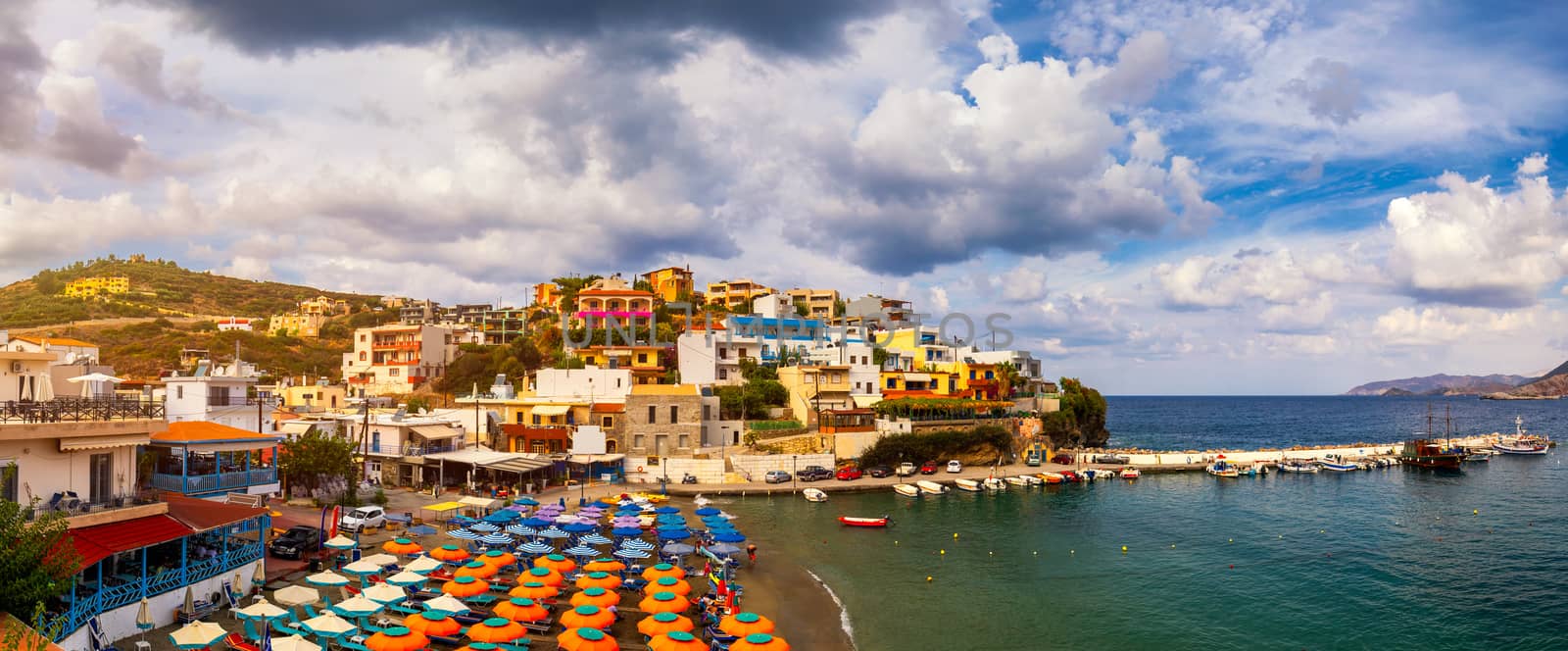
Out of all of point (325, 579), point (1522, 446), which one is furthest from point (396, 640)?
point (1522, 446)

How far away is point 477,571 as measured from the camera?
1166 inches

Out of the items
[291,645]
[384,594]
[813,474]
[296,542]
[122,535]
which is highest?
[122,535]

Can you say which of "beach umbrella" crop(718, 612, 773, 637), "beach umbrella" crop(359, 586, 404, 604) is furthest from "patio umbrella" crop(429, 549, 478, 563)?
"beach umbrella" crop(718, 612, 773, 637)

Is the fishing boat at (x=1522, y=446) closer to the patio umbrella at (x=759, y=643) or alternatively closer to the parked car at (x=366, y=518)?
the patio umbrella at (x=759, y=643)

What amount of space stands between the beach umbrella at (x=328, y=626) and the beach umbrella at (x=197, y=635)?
6.63 feet

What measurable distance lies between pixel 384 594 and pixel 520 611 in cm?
395

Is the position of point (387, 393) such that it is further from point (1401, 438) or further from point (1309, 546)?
point (1401, 438)

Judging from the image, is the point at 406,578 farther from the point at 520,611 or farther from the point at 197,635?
the point at 197,635

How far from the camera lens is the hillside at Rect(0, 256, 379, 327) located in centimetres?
12406

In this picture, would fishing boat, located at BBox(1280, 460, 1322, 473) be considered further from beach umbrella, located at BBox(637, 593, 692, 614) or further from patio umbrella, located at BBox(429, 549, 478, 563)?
patio umbrella, located at BBox(429, 549, 478, 563)

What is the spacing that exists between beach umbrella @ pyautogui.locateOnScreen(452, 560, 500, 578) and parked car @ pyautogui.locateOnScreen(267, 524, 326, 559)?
20.7 feet

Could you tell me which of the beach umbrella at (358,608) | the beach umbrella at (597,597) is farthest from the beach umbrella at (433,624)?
the beach umbrella at (597,597)

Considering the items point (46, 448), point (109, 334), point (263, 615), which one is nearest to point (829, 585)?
point (263, 615)

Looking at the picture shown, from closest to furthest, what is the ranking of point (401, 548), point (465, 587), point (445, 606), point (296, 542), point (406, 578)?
point (445, 606), point (406, 578), point (465, 587), point (296, 542), point (401, 548)
